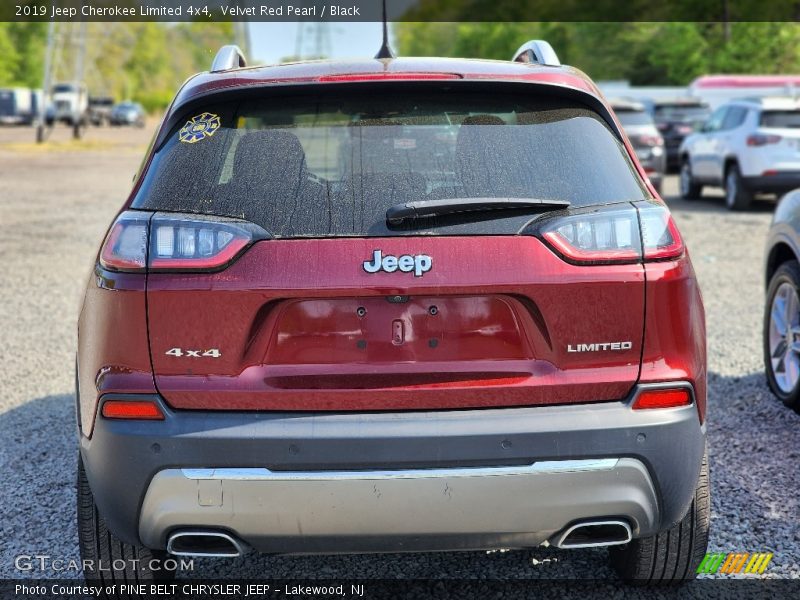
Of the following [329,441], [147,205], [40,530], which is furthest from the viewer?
[40,530]

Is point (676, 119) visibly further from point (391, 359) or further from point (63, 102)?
point (63, 102)

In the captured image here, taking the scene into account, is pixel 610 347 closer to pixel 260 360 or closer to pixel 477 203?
pixel 477 203

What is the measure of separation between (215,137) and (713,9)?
66825 mm

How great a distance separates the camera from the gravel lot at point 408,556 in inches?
149

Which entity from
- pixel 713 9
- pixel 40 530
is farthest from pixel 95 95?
pixel 40 530

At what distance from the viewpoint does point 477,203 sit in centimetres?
284

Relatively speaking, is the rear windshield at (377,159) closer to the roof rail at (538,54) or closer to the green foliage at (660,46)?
the roof rail at (538,54)

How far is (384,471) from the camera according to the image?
274 cm

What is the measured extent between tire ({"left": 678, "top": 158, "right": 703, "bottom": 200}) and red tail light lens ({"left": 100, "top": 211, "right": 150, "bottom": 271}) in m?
18.4

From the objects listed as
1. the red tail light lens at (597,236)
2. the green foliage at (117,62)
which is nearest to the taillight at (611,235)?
the red tail light lens at (597,236)

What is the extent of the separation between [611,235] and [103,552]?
1.82 meters

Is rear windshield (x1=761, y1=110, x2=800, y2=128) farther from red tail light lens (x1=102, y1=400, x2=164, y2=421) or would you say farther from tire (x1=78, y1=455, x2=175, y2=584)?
red tail light lens (x1=102, y1=400, x2=164, y2=421)

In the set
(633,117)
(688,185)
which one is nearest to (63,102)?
(633,117)

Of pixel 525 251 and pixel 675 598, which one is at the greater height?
pixel 525 251
